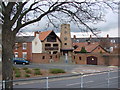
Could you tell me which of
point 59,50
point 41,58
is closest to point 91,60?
point 41,58

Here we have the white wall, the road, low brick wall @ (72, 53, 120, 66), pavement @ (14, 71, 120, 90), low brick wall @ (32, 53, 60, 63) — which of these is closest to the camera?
pavement @ (14, 71, 120, 90)

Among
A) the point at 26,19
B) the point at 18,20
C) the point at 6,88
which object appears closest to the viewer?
the point at 6,88

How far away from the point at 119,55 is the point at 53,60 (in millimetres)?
13794

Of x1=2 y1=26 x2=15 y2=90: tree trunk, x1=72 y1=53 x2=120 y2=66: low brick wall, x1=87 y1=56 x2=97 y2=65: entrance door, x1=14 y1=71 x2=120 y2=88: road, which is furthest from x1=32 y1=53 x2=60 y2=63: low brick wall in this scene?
x1=2 y1=26 x2=15 y2=90: tree trunk

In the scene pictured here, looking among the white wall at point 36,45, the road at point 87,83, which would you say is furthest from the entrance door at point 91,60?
the road at point 87,83

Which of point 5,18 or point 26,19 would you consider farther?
point 26,19

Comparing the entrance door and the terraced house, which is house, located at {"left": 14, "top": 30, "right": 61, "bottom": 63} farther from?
the entrance door

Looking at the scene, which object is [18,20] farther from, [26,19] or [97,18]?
[97,18]

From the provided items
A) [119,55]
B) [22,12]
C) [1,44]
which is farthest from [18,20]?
[119,55]

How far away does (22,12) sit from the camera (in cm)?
617

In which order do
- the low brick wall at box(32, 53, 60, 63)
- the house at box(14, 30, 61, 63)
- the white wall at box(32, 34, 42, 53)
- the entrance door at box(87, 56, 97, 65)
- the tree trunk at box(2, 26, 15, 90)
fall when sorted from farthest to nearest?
the white wall at box(32, 34, 42, 53)
the house at box(14, 30, 61, 63)
the low brick wall at box(32, 53, 60, 63)
the entrance door at box(87, 56, 97, 65)
the tree trunk at box(2, 26, 15, 90)

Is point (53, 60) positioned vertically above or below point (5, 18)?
below

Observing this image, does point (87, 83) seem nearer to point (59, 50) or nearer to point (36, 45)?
point (36, 45)

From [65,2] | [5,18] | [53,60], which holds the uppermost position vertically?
[65,2]
